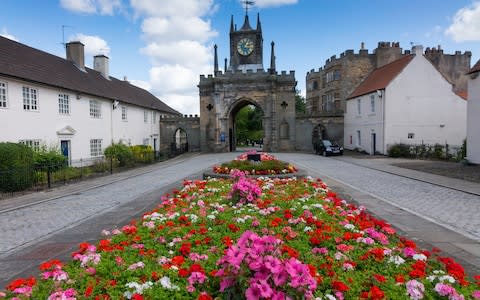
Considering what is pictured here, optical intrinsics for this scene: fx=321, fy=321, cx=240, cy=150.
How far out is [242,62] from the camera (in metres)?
44.4

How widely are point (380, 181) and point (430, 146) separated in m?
15.5

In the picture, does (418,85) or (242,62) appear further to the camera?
(242,62)

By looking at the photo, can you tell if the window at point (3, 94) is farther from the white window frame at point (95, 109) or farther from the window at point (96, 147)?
the window at point (96, 147)

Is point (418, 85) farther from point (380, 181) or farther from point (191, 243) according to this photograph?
point (191, 243)

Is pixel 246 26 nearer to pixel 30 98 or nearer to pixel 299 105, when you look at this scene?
pixel 30 98

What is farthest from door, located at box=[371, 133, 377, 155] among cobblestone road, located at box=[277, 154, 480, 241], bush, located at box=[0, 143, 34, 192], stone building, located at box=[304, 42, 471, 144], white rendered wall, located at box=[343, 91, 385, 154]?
bush, located at box=[0, 143, 34, 192]

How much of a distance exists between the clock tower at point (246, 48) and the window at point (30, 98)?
27.8 m

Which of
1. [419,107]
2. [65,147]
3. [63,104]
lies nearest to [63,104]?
[63,104]

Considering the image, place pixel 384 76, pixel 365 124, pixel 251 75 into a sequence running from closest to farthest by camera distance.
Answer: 1. pixel 384 76
2. pixel 365 124
3. pixel 251 75

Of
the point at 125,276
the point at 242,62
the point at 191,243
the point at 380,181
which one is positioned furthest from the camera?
the point at 242,62

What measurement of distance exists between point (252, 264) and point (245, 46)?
44.1 m

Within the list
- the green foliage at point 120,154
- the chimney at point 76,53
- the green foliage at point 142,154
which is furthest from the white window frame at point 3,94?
the chimney at point 76,53

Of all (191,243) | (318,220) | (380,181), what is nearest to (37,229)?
(191,243)

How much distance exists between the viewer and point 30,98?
1936 centimetres
